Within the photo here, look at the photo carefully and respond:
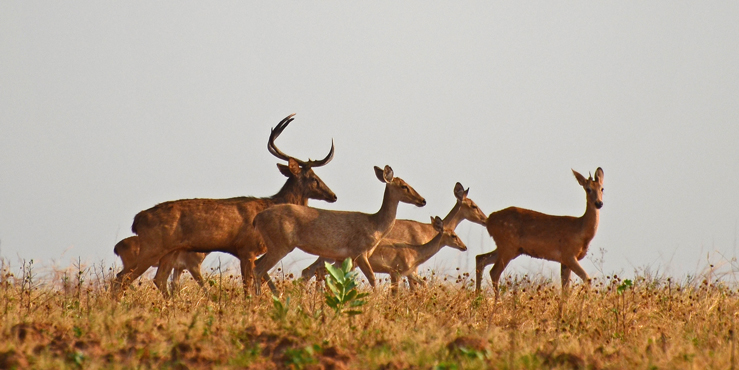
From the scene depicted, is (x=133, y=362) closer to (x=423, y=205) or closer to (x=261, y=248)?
(x=261, y=248)

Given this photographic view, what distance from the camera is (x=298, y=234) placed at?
11352 millimetres

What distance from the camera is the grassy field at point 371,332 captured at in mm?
6453

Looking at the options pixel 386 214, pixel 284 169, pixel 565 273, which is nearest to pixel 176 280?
pixel 284 169

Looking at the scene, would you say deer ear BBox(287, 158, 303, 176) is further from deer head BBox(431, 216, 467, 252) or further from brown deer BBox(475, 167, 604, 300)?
brown deer BBox(475, 167, 604, 300)

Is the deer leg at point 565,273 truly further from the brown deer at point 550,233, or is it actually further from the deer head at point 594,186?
the deer head at point 594,186

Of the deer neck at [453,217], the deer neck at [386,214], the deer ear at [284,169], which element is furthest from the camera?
the deer neck at [453,217]

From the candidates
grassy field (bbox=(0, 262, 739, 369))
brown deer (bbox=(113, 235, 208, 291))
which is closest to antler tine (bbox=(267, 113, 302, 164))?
brown deer (bbox=(113, 235, 208, 291))

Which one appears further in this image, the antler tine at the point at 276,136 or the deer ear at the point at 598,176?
the antler tine at the point at 276,136

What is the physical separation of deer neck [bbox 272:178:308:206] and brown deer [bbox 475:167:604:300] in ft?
10.4

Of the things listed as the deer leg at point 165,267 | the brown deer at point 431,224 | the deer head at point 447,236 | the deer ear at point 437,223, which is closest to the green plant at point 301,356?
the deer leg at point 165,267

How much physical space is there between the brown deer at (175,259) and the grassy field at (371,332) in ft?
4.00

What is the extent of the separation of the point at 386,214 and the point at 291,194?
2.31 m

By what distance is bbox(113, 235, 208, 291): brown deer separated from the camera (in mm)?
11703

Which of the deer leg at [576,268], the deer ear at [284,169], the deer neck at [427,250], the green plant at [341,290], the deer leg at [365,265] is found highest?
the deer ear at [284,169]
